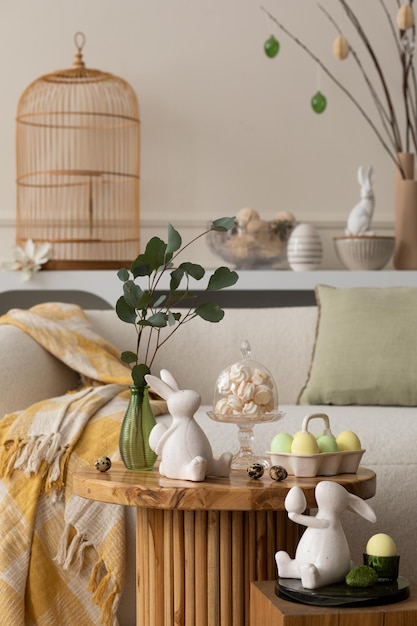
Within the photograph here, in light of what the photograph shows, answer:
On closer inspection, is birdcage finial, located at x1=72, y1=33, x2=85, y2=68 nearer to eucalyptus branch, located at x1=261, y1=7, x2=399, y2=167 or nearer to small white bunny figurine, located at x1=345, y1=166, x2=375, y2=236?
eucalyptus branch, located at x1=261, y1=7, x2=399, y2=167

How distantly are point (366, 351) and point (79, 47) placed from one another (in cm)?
181

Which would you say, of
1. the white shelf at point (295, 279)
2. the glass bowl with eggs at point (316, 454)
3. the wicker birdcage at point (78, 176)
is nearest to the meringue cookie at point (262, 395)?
the glass bowl with eggs at point (316, 454)

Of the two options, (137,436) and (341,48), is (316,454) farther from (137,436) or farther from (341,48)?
(341,48)

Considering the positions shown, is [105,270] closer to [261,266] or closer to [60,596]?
[261,266]

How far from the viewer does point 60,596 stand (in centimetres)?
224

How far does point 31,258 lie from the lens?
142 inches

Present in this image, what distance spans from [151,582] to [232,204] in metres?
2.30

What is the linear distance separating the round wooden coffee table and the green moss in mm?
200

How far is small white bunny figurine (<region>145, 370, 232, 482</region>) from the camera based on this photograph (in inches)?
70.1

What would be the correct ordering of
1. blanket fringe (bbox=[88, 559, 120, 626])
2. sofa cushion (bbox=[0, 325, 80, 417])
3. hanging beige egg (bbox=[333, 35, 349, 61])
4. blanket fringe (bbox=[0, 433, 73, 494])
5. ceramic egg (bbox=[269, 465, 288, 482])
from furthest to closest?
hanging beige egg (bbox=[333, 35, 349, 61]), sofa cushion (bbox=[0, 325, 80, 417]), blanket fringe (bbox=[0, 433, 73, 494]), blanket fringe (bbox=[88, 559, 120, 626]), ceramic egg (bbox=[269, 465, 288, 482])

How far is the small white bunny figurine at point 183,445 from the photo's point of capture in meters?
1.78

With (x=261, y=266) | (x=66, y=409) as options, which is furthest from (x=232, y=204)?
(x=66, y=409)

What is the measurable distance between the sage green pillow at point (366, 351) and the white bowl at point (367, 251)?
0.55m

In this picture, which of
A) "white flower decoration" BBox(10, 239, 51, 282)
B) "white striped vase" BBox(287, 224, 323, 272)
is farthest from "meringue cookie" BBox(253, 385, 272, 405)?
"white flower decoration" BBox(10, 239, 51, 282)
